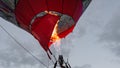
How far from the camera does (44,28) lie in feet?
46.1

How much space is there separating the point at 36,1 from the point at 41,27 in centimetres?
125

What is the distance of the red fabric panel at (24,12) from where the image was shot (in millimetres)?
13719

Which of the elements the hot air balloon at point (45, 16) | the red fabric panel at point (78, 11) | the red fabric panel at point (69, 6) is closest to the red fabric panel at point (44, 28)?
the hot air balloon at point (45, 16)

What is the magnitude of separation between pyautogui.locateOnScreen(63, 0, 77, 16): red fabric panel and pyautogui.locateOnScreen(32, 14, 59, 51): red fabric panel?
1.91 feet

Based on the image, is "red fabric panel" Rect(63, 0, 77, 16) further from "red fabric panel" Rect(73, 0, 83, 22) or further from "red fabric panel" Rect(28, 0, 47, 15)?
"red fabric panel" Rect(28, 0, 47, 15)

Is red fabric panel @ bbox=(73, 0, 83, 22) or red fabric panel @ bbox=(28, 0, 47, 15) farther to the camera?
red fabric panel @ bbox=(73, 0, 83, 22)

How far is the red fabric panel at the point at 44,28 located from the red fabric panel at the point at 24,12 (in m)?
0.38

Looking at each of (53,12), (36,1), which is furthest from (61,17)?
(36,1)

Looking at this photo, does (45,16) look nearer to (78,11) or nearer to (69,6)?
(69,6)

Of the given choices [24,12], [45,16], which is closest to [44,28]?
[45,16]

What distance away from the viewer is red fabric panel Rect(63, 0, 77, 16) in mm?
13703

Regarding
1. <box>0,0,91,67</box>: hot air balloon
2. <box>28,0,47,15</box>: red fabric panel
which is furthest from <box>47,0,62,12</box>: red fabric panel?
<box>28,0,47,15</box>: red fabric panel

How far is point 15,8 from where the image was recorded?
14.3 metres

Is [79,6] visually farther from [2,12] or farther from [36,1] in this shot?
[2,12]
